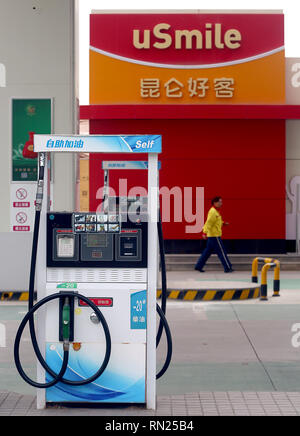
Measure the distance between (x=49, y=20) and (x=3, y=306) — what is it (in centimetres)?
487

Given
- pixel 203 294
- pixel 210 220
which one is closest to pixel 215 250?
pixel 210 220

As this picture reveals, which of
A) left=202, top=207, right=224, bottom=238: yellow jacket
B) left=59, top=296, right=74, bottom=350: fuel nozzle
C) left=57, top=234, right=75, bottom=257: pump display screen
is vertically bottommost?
left=59, top=296, right=74, bottom=350: fuel nozzle

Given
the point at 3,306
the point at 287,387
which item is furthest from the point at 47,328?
the point at 3,306

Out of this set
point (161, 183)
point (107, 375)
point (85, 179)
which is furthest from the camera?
point (85, 179)

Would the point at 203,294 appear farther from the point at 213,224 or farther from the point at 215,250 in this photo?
the point at 215,250

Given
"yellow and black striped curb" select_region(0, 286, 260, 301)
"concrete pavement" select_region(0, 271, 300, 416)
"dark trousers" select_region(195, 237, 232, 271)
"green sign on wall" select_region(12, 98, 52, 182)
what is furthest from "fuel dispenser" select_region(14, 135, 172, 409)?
"dark trousers" select_region(195, 237, 232, 271)

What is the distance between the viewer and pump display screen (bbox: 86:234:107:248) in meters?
6.36

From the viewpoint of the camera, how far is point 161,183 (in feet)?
78.4

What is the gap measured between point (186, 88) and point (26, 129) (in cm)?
1067

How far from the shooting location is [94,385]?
20.9 feet

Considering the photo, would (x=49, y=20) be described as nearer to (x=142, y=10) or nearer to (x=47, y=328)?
(x=47, y=328)

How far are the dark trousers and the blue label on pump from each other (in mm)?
13023

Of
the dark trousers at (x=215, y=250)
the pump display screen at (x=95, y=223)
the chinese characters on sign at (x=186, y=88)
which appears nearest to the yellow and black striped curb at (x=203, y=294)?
the dark trousers at (x=215, y=250)

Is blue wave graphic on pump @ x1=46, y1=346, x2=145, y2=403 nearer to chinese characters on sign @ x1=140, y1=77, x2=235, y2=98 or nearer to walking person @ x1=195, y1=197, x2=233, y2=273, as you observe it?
walking person @ x1=195, y1=197, x2=233, y2=273
